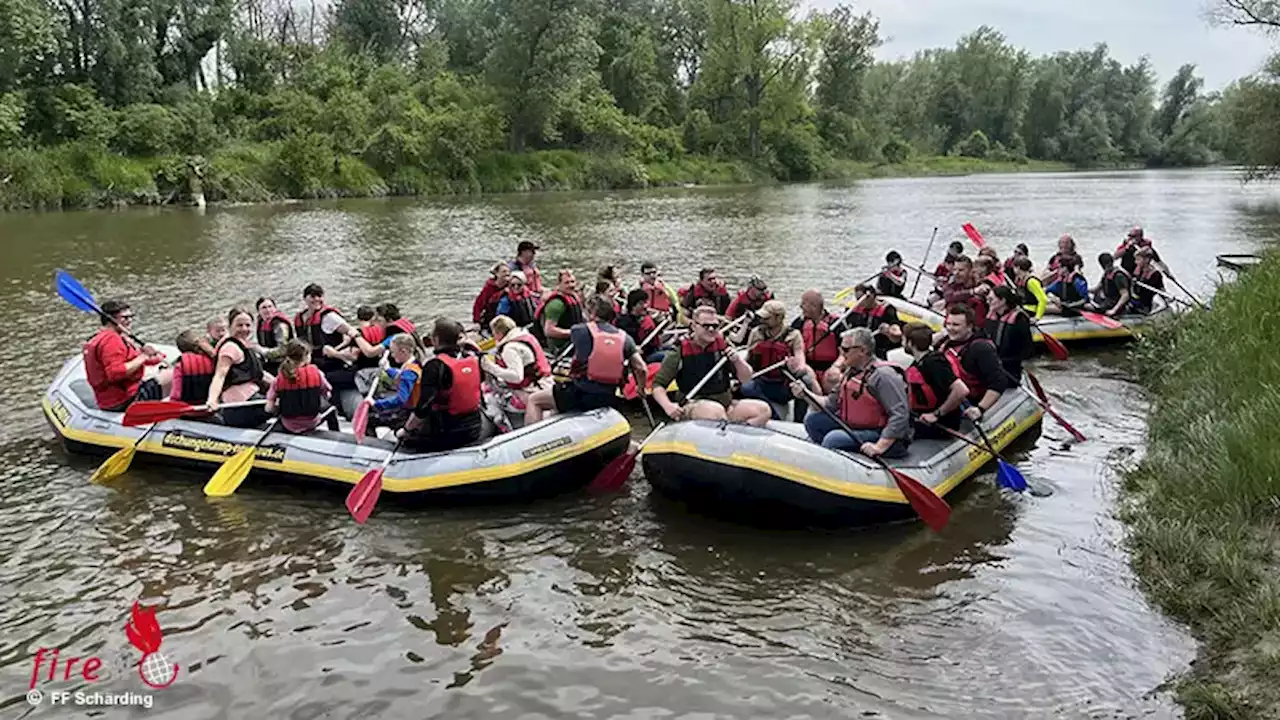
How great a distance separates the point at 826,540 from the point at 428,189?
33232 millimetres

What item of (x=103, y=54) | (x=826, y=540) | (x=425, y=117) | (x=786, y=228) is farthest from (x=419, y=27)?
(x=826, y=540)

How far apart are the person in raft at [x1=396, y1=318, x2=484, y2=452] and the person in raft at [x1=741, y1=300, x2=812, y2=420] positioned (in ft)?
6.49

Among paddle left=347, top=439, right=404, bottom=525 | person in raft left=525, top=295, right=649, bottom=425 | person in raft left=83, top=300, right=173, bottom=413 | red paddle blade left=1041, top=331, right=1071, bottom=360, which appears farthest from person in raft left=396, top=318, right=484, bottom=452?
red paddle blade left=1041, top=331, right=1071, bottom=360

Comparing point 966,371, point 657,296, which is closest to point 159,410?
point 657,296

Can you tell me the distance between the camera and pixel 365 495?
6215 mm

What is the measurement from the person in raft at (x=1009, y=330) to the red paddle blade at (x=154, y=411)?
5.95 metres

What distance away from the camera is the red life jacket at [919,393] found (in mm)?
6692

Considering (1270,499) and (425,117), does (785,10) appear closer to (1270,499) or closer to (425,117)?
(425,117)

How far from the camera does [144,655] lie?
4797 millimetres

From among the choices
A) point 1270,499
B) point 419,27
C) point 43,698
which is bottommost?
point 43,698

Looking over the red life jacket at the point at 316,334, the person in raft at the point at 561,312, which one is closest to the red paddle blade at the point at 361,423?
the red life jacket at the point at 316,334

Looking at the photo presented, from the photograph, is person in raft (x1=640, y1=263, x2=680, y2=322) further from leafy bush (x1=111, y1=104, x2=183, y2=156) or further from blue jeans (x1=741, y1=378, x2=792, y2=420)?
leafy bush (x1=111, y1=104, x2=183, y2=156)

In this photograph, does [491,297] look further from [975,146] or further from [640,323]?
[975,146]

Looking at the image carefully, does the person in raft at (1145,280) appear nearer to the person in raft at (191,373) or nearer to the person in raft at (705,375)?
the person in raft at (705,375)
